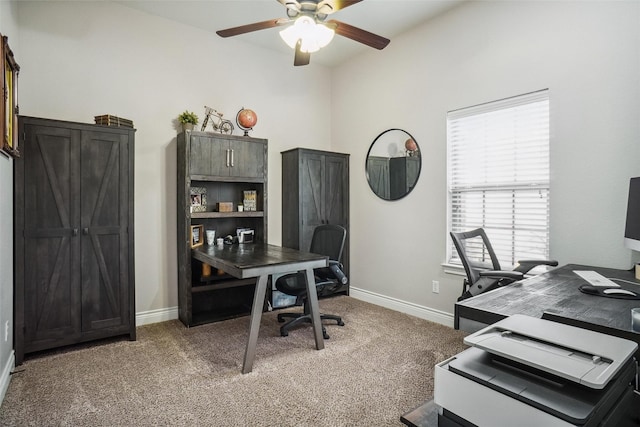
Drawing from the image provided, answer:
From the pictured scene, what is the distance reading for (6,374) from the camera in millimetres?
2297

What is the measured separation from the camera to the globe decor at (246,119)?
3.90m

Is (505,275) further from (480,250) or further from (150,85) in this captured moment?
(150,85)

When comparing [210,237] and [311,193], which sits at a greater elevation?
[311,193]

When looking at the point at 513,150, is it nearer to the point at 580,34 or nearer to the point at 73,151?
the point at 580,34

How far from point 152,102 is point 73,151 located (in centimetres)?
103

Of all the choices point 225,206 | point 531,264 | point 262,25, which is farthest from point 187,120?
point 531,264

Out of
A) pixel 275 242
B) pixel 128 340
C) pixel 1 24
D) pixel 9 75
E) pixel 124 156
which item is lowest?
pixel 128 340

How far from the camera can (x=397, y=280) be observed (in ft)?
13.2

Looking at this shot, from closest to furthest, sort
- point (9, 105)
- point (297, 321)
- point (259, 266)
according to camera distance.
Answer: point (9, 105)
point (259, 266)
point (297, 321)

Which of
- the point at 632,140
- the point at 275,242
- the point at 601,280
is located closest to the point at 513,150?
the point at 632,140

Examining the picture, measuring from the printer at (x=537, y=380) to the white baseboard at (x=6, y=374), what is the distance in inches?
105

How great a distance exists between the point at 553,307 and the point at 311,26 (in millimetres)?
2161

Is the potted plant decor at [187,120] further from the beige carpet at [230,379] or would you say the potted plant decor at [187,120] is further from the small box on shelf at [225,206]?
the beige carpet at [230,379]

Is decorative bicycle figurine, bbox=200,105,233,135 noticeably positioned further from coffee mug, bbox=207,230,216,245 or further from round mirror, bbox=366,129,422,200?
round mirror, bbox=366,129,422,200
